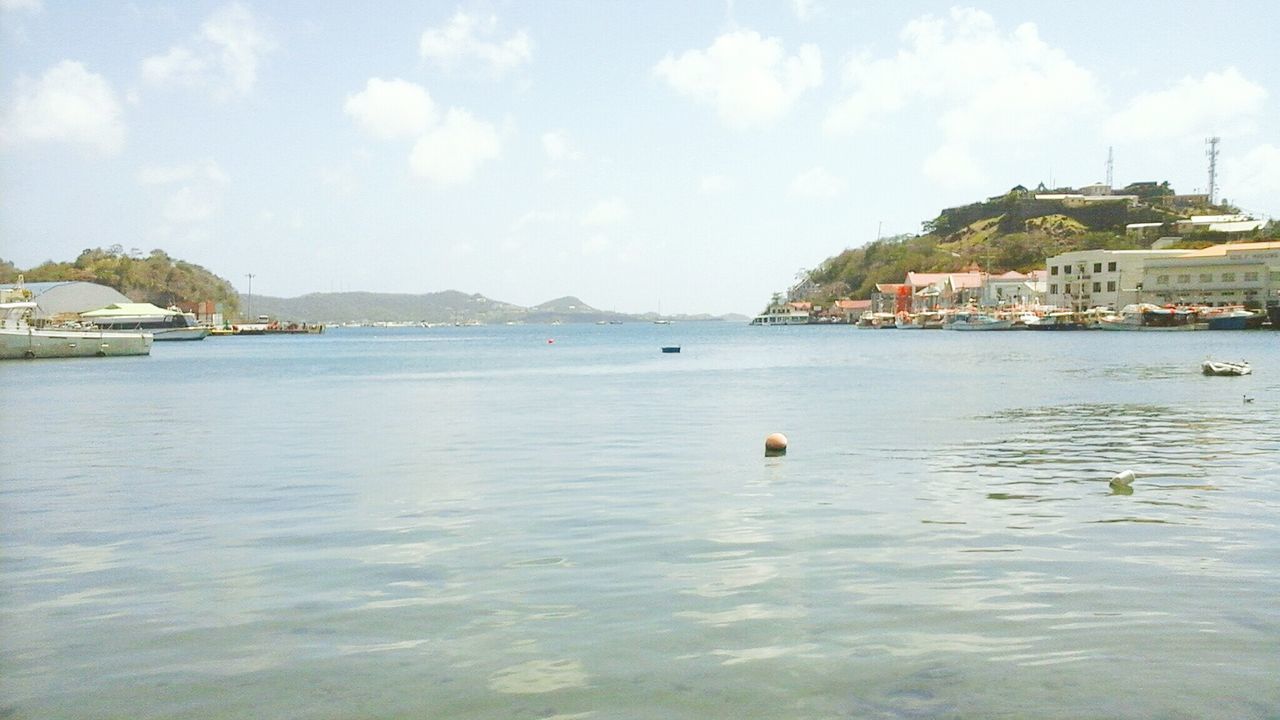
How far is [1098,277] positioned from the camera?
15812 centimetres

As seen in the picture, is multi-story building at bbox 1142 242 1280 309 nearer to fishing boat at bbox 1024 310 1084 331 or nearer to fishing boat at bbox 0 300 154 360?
fishing boat at bbox 1024 310 1084 331

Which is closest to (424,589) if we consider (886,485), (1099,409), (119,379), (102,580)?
(102,580)

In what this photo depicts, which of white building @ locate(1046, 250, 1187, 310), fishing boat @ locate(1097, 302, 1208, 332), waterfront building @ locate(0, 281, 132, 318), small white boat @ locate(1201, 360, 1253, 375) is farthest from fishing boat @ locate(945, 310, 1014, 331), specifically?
waterfront building @ locate(0, 281, 132, 318)

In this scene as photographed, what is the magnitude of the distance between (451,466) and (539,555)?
9.45 metres

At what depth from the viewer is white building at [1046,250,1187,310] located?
504ft

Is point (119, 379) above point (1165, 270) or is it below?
below

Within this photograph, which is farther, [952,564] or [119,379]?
[119,379]

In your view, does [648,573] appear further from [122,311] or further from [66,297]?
[66,297]

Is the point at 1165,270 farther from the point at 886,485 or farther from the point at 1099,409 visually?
the point at 886,485

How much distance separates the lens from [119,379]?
58.7 m

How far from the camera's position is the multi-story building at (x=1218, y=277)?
5404 inches

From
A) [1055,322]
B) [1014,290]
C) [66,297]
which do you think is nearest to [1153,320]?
[1055,322]

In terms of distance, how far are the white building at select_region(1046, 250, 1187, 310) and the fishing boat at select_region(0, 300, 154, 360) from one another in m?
132

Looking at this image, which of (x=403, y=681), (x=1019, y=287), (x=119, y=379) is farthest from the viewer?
(x=1019, y=287)
